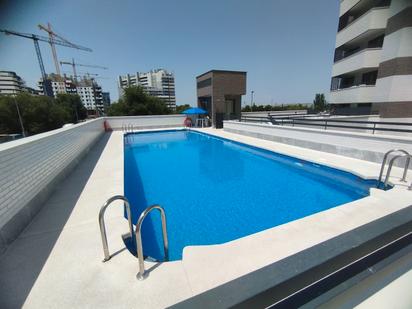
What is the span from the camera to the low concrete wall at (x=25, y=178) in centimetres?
242

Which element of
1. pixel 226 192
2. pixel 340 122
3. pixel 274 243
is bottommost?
pixel 226 192

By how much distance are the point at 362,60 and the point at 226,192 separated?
678 inches

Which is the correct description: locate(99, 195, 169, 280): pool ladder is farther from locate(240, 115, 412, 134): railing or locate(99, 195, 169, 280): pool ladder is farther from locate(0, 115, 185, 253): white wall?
locate(240, 115, 412, 134): railing

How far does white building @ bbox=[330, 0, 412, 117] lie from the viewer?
10078 millimetres

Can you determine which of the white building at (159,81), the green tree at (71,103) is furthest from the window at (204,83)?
the white building at (159,81)

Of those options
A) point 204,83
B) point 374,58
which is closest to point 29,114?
point 204,83

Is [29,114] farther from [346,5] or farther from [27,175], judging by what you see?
[346,5]

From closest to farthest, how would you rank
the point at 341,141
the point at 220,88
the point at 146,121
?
the point at 341,141
the point at 220,88
the point at 146,121

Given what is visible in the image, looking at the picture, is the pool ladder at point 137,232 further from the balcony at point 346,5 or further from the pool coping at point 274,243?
the balcony at point 346,5

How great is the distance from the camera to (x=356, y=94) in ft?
48.9

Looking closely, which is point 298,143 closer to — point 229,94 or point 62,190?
point 62,190

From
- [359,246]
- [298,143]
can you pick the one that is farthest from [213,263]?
[298,143]

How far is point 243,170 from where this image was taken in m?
6.84

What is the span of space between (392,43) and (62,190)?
16824 millimetres
